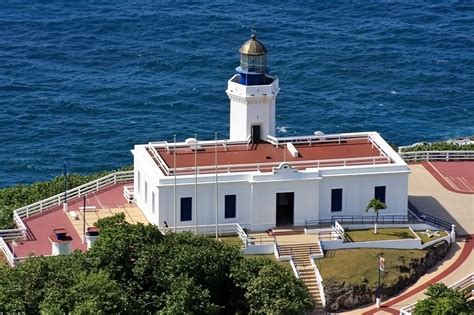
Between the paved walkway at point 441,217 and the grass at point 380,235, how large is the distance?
277 cm

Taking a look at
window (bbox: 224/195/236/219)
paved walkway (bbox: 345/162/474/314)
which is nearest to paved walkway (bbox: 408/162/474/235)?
paved walkway (bbox: 345/162/474/314)

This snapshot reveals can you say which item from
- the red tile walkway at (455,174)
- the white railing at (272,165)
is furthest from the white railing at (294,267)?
the red tile walkway at (455,174)

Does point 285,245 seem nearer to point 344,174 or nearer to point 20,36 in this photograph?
point 344,174

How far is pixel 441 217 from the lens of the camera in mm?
89562

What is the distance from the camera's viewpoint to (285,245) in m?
83.4

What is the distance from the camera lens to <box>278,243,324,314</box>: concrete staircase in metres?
79.7

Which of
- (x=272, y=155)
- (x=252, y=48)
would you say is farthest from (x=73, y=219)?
(x=252, y=48)

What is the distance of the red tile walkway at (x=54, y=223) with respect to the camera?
8388 centimetres

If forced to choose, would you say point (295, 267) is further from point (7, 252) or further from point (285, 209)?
point (7, 252)

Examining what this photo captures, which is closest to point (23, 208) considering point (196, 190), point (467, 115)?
point (196, 190)

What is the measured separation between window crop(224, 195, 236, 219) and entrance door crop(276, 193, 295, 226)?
9.50 feet

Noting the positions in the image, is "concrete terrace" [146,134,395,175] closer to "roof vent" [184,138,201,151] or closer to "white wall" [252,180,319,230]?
"roof vent" [184,138,201,151]

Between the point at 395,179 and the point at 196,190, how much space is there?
483 inches

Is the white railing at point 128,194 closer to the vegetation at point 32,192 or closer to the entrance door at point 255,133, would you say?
the vegetation at point 32,192
